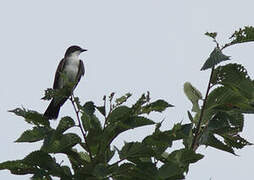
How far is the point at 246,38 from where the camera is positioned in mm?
3607

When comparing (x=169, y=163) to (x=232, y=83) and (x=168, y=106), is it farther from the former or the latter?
(x=232, y=83)

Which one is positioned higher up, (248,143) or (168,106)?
(168,106)

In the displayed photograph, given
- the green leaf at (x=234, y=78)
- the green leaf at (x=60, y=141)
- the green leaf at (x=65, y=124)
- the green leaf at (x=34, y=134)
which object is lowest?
the green leaf at (x=60, y=141)

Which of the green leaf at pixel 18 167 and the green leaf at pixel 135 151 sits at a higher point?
the green leaf at pixel 135 151

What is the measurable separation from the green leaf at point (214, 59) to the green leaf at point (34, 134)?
1.09 meters

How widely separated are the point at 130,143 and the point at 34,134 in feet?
2.04

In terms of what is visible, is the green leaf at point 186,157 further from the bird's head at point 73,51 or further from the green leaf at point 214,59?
the bird's head at point 73,51

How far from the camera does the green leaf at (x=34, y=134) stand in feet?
12.0

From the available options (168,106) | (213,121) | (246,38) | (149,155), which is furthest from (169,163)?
(246,38)

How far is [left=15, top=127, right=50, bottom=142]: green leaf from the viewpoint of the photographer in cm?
365

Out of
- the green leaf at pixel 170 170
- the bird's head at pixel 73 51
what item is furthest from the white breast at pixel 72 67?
the green leaf at pixel 170 170

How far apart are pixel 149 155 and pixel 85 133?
0.44 meters

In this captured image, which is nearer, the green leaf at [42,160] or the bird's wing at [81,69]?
the green leaf at [42,160]

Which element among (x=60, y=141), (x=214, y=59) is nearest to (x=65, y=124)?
(x=60, y=141)
